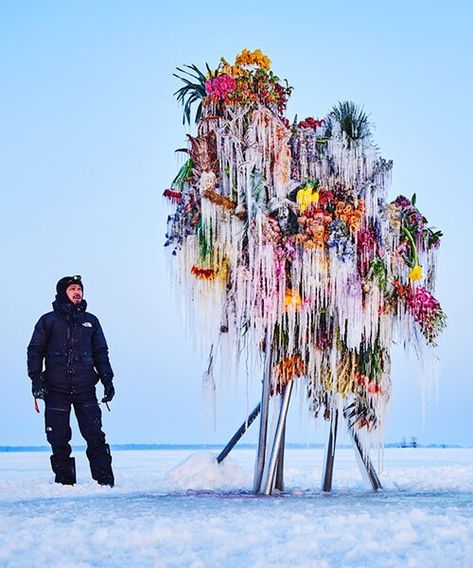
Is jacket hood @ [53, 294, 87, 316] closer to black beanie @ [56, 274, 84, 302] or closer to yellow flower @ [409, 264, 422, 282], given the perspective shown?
black beanie @ [56, 274, 84, 302]

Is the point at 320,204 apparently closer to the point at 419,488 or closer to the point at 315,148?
the point at 315,148

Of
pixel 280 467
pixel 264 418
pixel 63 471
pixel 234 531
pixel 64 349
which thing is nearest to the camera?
pixel 234 531

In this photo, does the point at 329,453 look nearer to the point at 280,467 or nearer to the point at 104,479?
the point at 280,467

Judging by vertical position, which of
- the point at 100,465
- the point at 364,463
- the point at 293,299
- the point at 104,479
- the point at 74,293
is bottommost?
the point at 104,479

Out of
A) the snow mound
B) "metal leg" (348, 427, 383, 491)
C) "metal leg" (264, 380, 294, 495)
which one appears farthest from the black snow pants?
"metal leg" (348, 427, 383, 491)

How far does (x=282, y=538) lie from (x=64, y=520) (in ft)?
5.83

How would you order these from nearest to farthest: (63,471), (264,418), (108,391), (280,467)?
1. (264,418)
2. (280,467)
3. (63,471)
4. (108,391)

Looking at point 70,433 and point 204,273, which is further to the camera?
point 70,433

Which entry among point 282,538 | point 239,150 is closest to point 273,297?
point 239,150

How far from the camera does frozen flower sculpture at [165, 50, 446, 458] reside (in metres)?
8.97

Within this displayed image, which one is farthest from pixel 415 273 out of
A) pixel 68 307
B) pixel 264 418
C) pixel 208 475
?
pixel 68 307

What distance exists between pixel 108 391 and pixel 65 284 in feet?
4.36

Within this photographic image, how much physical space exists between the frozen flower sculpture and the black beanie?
1.73 metres

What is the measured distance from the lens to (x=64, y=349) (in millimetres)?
10453
